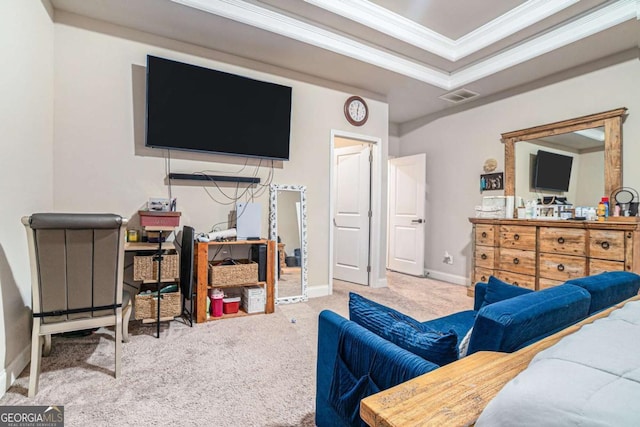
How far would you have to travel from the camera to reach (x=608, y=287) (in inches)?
59.6

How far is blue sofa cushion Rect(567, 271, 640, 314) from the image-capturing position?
145cm

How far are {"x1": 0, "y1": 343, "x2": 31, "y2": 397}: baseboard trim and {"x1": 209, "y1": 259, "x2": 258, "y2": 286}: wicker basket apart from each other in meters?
1.30

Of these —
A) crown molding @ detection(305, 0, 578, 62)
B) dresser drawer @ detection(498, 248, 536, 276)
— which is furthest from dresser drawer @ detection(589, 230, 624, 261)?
crown molding @ detection(305, 0, 578, 62)

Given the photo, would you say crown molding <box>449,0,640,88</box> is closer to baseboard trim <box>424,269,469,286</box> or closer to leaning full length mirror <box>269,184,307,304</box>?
leaning full length mirror <box>269,184,307,304</box>

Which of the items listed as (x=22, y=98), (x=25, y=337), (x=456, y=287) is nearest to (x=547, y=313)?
(x=25, y=337)

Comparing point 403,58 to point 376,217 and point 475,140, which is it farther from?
point 376,217

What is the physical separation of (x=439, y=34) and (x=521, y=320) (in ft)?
11.4

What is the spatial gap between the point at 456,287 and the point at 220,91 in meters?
3.94

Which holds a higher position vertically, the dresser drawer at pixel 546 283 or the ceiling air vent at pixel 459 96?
the ceiling air vent at pixel 459 96

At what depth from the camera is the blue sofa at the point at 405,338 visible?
1.01 meters

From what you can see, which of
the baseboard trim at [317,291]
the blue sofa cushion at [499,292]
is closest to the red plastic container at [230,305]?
the baseboard trim at [317,291]

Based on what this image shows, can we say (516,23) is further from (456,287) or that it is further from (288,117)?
(456,287)

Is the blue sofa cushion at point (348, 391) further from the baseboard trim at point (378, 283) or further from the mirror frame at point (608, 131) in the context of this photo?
the mirror frame at point (608, 131)

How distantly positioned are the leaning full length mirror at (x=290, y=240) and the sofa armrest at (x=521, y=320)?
2.72m
